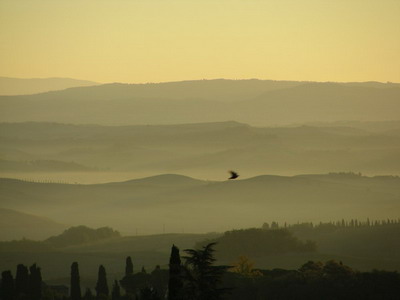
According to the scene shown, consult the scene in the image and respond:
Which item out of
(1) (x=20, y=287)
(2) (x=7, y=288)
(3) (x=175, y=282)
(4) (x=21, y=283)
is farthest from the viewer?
(4) (x=21, y=283)

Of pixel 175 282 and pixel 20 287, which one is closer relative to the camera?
pixel 175 282

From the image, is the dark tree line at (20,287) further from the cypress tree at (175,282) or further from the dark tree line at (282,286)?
the cypress tree at (175,282)

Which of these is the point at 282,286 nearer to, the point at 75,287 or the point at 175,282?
the point at 75,287

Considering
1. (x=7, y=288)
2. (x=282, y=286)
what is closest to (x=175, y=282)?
(x=282, y=286)

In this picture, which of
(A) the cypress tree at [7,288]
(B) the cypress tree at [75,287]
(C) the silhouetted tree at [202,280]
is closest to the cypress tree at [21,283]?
(A) the cypress tree at [7,288]

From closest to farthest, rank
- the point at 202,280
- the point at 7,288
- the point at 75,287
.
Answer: the point at 202,280
the point at 7,288
the point at 75,287

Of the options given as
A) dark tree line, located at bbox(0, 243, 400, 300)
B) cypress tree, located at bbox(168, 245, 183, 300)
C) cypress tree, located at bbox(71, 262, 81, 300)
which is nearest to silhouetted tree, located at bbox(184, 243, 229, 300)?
cypress tree, located at bbox(168, 245, 183, 300)

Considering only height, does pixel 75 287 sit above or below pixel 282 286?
above

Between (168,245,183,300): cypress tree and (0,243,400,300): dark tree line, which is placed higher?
(0,243,400,300): dark tree line

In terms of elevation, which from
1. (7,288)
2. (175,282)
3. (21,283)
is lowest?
(175,282)

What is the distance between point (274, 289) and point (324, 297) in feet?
31.6

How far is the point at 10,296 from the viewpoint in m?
194

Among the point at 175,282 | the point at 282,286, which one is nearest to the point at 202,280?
the point at 175,282

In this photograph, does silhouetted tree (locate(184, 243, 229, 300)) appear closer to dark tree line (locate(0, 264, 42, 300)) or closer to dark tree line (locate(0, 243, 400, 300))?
dark tree line (locate(0, 243, 400, 300))
